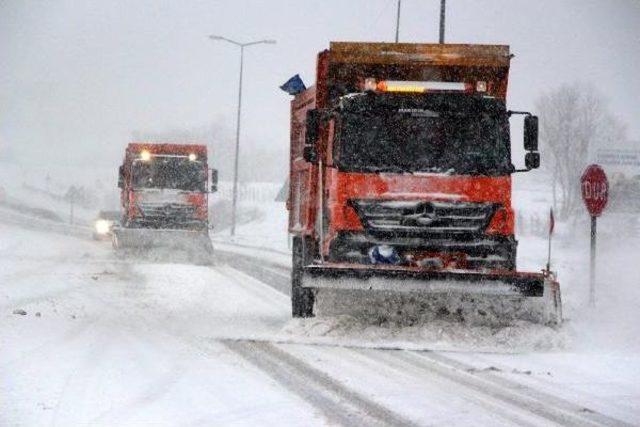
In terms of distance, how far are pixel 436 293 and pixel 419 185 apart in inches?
46.8

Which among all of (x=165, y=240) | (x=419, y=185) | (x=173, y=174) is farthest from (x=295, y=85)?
(x=173, y=174)

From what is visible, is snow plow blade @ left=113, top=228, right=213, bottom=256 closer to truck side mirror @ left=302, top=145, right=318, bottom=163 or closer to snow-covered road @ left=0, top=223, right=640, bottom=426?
snow-covered road @ left=0, top=223, right=640, bottom=426

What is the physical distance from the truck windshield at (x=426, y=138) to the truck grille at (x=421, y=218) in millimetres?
529

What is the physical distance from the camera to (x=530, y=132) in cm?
1076

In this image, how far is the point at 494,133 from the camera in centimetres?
1085

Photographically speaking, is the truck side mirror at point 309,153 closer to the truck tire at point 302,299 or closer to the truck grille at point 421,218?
the truck grille at point 421,218

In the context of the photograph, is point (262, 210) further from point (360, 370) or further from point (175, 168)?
point (360, 370)

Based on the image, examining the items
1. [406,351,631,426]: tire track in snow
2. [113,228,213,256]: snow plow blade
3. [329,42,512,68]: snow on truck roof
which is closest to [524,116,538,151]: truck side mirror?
[329,42,512,68]: snow on truck roof

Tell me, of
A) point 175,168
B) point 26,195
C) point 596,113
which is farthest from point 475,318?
point 26,195

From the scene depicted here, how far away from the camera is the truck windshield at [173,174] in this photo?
81.3 feet

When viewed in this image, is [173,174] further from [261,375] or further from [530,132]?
[261,375]

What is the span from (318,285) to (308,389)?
2.77 m

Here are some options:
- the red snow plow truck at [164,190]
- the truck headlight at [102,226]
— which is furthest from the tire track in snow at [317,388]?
the truck headlight at [102,226]

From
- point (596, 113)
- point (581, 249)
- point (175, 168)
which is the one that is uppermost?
point (596, 113)
